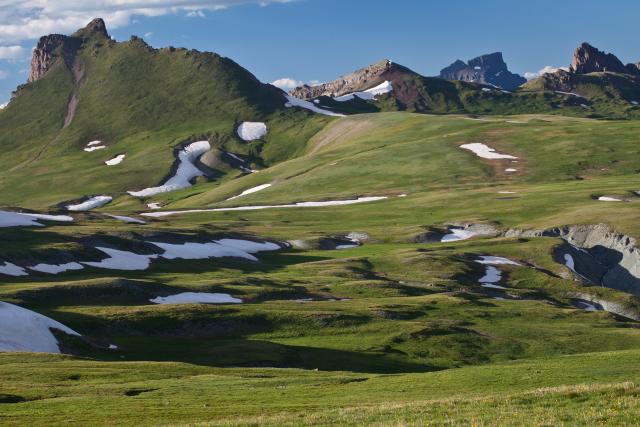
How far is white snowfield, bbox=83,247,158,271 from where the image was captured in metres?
119

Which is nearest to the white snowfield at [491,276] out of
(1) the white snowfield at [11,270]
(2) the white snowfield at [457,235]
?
(2) the white snowfield at [457,235]

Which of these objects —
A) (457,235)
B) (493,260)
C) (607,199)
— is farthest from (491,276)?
(607,199)

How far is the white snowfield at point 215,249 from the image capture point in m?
136

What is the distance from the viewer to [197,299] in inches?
3826

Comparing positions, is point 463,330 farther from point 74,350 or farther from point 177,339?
point 74,350

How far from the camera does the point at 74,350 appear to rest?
231 feet

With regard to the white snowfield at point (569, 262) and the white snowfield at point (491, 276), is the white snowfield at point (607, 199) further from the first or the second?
the white snowfield at point (491, 276)

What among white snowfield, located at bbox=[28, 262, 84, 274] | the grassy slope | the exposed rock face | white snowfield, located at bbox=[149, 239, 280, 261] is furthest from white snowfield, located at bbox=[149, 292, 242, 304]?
the exposed rock face

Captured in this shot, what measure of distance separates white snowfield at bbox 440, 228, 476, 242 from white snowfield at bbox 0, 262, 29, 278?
82.5 metres

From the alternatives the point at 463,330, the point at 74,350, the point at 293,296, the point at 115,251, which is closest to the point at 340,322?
the point at 463,330

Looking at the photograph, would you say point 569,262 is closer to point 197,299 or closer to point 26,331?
point 197,299

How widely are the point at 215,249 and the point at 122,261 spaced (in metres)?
23.8

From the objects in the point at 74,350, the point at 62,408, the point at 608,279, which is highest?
the point at 62,408

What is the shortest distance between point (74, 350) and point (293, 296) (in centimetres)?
3642
